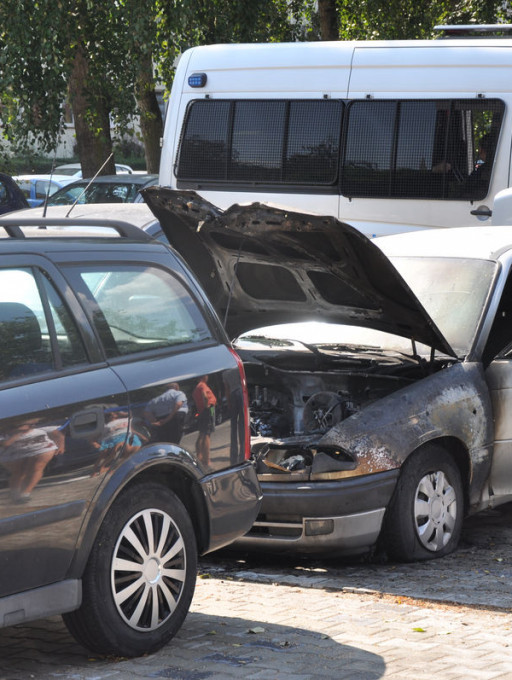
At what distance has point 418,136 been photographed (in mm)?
12508

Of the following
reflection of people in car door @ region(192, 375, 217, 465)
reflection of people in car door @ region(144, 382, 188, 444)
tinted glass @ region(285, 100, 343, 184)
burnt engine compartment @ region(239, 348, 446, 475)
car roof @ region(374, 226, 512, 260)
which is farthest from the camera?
tinted glass @ region(285, 100, 343, 184)

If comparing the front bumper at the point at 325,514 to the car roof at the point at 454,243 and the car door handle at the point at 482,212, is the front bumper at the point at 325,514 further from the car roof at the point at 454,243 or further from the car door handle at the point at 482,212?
the car door handle at the point at 482,212

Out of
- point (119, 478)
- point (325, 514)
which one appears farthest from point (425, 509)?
point (119, 478)

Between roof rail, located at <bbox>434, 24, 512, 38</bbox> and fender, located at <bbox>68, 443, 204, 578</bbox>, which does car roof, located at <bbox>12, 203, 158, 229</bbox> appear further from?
fender, located at <bbox>68, 443, 204, 578</bbox>

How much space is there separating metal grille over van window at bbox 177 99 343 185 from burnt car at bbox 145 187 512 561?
446 centimetres

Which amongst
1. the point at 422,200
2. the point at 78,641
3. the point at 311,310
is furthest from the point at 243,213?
the point at 422,200

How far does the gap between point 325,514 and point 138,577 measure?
1.81 metres

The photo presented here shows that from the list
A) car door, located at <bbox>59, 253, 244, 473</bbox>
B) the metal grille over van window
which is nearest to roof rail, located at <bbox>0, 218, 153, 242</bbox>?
car door, located at <bbox>59, 253, 244, 473</bbox>

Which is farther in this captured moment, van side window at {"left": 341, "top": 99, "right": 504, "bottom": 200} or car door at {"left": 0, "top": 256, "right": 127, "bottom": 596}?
van side window at {"left": 341, "top": 99, "right": 504, "bottom": 200}

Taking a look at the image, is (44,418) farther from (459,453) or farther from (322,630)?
(459,453)

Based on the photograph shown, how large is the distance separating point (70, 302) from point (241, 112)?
8.52 meters

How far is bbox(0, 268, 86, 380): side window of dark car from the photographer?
183 inches

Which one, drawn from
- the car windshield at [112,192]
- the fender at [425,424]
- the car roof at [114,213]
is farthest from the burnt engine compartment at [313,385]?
the car windshield at [112,192]

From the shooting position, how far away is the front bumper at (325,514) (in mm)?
6574
